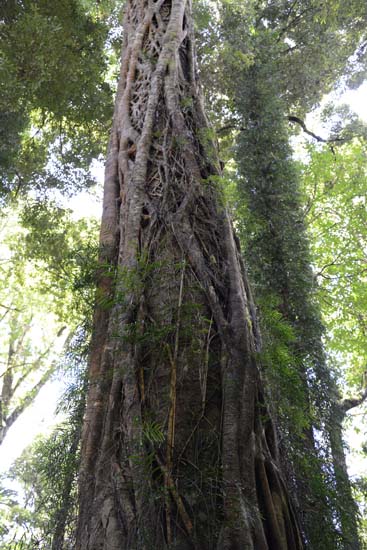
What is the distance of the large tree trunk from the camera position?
1979 mm

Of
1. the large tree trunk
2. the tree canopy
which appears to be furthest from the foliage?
the large tree trunk

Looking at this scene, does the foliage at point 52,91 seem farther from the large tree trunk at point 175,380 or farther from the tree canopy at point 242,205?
the large tree trunk at point 175,380

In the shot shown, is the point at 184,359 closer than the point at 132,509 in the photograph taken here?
No

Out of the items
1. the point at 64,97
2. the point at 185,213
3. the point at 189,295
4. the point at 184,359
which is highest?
the point at 64,97

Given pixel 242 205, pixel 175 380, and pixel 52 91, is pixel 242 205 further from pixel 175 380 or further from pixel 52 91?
pixel 52 91

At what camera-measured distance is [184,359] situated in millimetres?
2389

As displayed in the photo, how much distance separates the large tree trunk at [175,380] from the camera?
6.49 feet

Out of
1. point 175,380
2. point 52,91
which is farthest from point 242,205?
point 52,91

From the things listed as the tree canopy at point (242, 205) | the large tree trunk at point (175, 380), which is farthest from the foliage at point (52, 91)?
the large tree trunk at point (175, 380)

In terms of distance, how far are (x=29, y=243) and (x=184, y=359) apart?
7012 mm

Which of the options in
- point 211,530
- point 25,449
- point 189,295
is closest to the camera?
point 211,530

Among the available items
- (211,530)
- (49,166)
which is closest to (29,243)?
(49,166)

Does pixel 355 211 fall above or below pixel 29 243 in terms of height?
above

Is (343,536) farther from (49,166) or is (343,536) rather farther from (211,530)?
(49,166)
